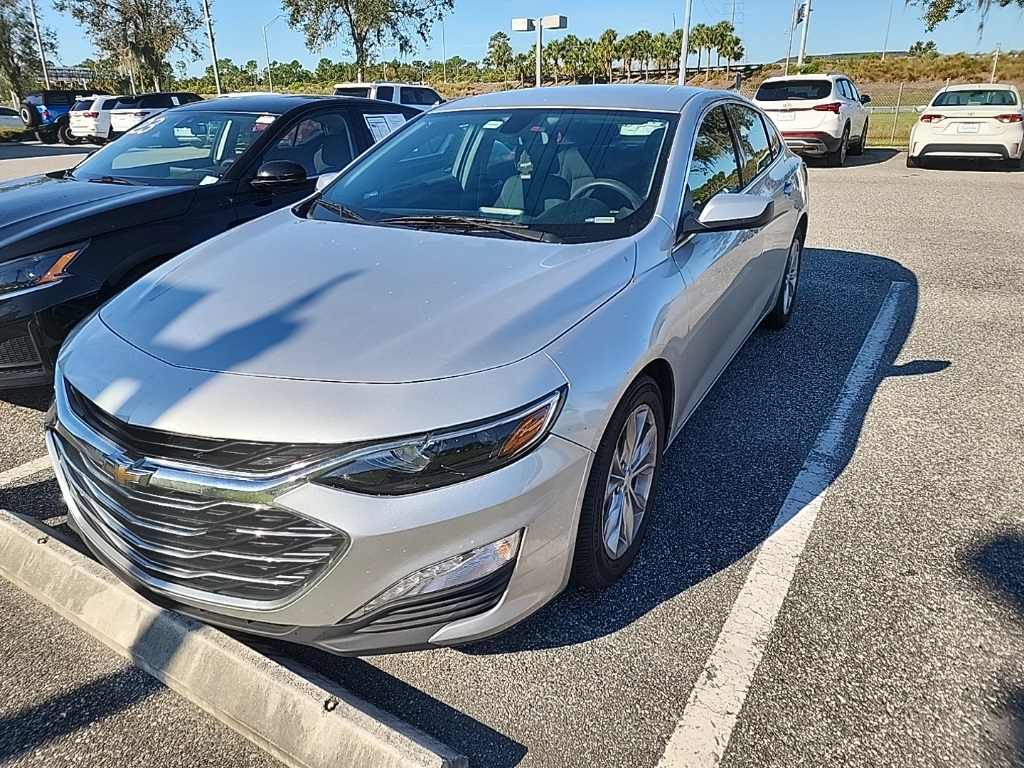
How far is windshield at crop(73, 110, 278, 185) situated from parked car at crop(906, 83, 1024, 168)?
498 inches

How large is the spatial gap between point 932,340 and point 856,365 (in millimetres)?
837

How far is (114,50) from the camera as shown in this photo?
36.1 m

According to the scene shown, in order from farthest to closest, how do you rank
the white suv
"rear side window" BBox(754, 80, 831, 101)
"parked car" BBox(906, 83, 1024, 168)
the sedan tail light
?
1. "rear side window" BBox(754, 80, 831, 101)
2. the white suv
3. the sedan tail light
4. "parked car" BBox(906, 83, 1024, 168)

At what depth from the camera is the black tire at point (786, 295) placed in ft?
16.2

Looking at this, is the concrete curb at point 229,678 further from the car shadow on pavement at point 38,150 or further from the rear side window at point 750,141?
the car shadow on pavement at point 38,150

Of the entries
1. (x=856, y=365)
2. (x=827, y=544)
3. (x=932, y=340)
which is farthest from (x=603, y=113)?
(x=932, y=340)

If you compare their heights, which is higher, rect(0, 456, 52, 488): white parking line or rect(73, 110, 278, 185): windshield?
rect(73, 110, 278, 185): windshield

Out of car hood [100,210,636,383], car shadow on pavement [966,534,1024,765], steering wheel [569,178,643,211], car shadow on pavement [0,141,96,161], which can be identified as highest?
steering wheel [569,178,643,211]

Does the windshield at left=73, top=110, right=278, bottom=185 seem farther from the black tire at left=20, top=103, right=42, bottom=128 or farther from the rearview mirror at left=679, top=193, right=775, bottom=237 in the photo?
the black tire at left=20, top=103, right=42, bottom=128

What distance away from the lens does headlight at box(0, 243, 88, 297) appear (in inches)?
138

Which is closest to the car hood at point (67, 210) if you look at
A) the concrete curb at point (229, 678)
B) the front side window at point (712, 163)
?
the concrete curb at point (229, 678)

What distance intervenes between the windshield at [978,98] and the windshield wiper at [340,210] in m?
14.0

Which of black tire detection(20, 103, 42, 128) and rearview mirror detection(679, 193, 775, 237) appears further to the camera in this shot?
black tire detection(20, 103, 42, 128)

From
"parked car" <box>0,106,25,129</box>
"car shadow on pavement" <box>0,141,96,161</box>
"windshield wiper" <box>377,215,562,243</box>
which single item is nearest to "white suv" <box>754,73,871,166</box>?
"windshield wiper" <box>377,215,562,243</box>
